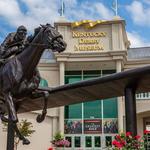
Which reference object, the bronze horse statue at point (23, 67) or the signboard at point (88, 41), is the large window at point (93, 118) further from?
the bronze horse statue at point (23, 67)

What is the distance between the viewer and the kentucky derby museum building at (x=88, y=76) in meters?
32.7

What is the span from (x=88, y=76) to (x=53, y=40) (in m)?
28.6

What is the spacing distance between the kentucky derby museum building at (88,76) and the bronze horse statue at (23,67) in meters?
25.1

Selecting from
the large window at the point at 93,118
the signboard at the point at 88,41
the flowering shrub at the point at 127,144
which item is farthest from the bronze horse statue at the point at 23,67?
the signboard at the point at 88,41

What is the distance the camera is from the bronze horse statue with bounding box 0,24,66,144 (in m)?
6.85

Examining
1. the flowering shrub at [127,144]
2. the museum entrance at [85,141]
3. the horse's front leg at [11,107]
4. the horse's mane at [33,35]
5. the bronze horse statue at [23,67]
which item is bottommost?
the museum entrance at [85,141]

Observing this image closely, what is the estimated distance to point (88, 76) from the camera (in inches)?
1388

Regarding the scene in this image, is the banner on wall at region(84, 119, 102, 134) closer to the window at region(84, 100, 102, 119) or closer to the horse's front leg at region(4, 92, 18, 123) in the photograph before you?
the window at region(84, 100, 102, 119)

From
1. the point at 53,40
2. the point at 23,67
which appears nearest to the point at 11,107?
the point at 23,67

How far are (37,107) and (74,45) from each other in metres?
22.5

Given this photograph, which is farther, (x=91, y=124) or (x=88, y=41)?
(x=88, y=41)

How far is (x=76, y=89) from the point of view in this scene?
1135 cm

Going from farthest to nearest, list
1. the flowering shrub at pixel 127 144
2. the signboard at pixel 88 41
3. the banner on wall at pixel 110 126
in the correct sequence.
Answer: the signboard at pixel 88 41 → the banner on wall at pixel 110 126 → the flowering shrub at pixel 127 144

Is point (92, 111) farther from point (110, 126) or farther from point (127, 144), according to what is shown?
point (127, 144)
